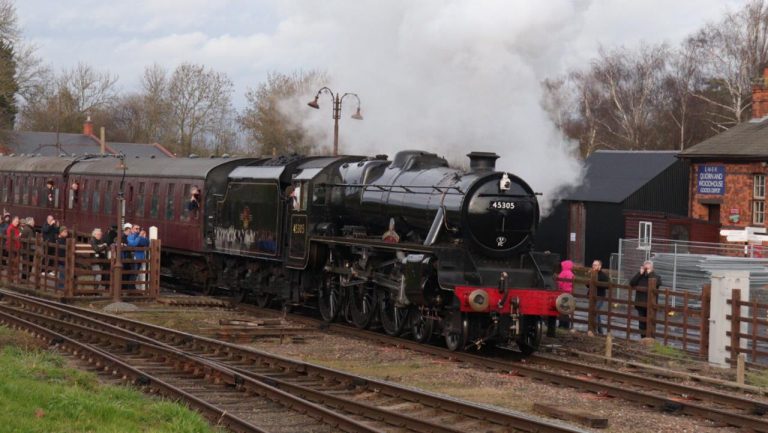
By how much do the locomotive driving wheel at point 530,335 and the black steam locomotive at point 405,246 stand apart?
0.02 metres

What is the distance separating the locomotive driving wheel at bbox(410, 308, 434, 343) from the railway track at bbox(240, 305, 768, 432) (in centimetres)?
21

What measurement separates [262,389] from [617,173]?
2875 centimetres

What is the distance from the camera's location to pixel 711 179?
3553cm

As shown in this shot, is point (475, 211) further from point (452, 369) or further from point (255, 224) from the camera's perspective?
point (255, 224)

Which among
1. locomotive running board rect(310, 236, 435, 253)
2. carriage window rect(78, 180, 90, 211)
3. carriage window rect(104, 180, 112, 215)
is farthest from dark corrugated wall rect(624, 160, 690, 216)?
locomotive running board rect(310, 236, 435, 253)

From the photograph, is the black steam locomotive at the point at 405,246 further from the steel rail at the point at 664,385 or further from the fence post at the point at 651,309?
the fence post at the point at 651,309

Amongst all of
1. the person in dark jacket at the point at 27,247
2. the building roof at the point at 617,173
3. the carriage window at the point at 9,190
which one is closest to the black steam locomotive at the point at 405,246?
the person in dark jacket at the point at 27,247

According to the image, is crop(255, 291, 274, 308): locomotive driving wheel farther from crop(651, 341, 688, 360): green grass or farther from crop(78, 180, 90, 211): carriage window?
crop(78, 180, 90, 211): carriage window

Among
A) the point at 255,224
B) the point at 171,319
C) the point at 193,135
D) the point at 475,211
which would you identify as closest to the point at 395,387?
the point at 475,211

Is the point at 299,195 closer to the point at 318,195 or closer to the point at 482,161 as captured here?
the point at 318,195

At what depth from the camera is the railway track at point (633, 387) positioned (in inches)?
420

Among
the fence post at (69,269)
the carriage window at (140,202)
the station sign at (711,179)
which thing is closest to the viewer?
the fence post at (69,269)

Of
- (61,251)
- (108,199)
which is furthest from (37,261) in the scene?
(108,199)

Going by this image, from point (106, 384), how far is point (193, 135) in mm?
69539
